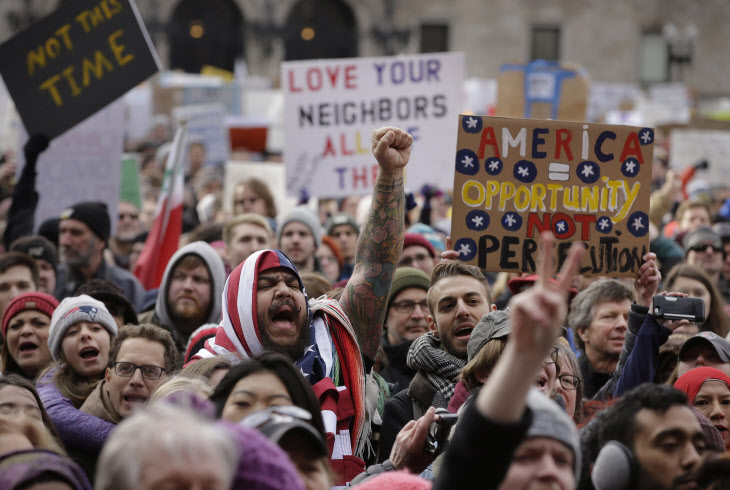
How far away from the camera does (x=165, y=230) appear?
6941 mm

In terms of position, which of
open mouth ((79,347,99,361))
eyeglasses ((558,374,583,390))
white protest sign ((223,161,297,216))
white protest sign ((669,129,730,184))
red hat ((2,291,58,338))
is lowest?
open mouth ((79,347,99,361))

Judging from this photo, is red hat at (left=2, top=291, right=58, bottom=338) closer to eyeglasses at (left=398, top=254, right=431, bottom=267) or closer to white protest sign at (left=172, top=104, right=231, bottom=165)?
eyeglasses at (left=398, top=254, right=431, bottom=267)

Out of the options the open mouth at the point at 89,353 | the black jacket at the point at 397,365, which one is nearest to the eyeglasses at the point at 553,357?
the black jacket at the point at 397,365

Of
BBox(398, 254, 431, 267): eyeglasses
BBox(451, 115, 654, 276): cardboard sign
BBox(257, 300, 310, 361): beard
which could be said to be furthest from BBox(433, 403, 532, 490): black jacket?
BBox(398, 254, 431, 267): eyeglasses

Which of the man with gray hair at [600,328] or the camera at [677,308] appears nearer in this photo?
the camera at [677,308]

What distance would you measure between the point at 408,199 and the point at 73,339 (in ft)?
5.04

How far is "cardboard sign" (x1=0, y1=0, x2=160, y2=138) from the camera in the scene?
6492mm

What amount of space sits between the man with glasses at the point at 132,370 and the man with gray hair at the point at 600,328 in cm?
172

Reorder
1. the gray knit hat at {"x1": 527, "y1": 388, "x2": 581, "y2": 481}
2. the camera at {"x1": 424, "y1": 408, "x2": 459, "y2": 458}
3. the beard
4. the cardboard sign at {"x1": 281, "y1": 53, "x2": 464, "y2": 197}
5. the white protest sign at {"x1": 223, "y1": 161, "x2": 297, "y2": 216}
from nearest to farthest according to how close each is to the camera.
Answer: the gray knit hat at {"x1": 527, "y1": 388, "x2": 581, "y2": 481}, the camera at {"x1": 424, "y1": 408, "x2": 459, "y2": 458}, the beard, the cardboard sign at {"x1": 281, "y1": 53, "x2": 464, "y2": 197}, the white protest sign at {"x1": 223, "y1": 161, "x2": 297, "y2": 216}

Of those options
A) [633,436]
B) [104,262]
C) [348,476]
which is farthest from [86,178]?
[633,436]

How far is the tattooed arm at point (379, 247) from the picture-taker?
382 centimetres

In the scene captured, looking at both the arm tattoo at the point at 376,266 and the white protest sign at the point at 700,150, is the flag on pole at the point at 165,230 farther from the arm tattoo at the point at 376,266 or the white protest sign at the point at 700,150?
the white protest sign at the point at 700,150

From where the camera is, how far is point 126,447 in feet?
6.60

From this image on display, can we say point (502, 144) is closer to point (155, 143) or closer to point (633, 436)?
point (633, 436)
